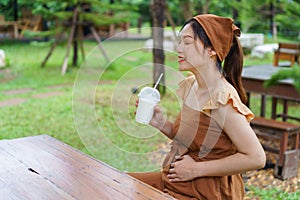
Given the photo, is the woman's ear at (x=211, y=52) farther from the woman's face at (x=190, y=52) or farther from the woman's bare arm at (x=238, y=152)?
the woman's bare arm at (x=238, y=152)

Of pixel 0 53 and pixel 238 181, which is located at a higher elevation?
→ pixel 238 181

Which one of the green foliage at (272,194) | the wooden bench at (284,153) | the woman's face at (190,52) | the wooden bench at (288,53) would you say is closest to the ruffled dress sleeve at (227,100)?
the woman's face at (190,52)

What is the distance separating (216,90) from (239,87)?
0.55 ft

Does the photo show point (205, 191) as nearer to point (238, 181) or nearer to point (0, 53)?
point (238, 181)

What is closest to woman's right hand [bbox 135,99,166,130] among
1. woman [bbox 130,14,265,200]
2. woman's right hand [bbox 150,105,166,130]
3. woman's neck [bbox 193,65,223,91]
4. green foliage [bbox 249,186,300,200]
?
woman's right hand [bbox 150,105,166,130]

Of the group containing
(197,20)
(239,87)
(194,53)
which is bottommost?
(239,87)

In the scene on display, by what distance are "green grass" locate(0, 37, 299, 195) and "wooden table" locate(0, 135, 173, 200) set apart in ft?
0.52

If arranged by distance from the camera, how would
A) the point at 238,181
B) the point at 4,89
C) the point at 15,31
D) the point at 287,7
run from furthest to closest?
the point at 15,31, the point at 4,89, the point at 287,7, the point at 238,181

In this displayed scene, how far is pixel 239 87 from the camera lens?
1660 millimetres

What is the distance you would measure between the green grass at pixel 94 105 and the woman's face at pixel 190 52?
113mm

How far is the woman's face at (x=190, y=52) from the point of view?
154 cm

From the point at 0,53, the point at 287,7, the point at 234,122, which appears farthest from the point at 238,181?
the point at 0,53

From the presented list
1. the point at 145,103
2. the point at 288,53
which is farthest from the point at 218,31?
the point at 288,53

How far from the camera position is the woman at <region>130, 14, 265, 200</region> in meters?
1.47
